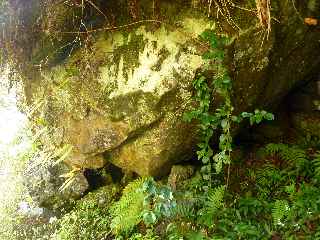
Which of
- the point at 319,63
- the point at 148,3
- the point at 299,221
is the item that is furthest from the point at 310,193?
the point at 148,3

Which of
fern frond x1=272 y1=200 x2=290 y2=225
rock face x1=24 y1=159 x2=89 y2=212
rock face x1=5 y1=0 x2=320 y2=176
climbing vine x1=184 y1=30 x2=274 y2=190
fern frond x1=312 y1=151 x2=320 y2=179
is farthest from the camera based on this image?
rock face x1=24 y1=159 x2=89 y2=212

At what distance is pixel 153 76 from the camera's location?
4.26m

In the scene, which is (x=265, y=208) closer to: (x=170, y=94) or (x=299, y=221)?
(x=299, y=221)

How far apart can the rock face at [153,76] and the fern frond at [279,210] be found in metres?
1.00

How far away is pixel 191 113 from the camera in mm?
4281

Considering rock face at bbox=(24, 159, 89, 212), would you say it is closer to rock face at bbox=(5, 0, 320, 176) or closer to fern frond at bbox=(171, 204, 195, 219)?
rock face at bbox=(5, 0, 320, 176)

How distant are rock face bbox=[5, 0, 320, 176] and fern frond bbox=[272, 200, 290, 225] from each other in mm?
998

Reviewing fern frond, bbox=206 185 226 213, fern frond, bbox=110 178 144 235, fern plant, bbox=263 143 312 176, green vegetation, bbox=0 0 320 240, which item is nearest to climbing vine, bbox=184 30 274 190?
green vegetation, bbox=0 0 320 240

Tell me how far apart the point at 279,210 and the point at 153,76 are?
5.96ft

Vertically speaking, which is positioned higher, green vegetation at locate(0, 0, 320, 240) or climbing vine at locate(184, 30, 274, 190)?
climbing vine at locate(184, 30, 274, 190)

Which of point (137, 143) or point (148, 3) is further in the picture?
point (137, 143)

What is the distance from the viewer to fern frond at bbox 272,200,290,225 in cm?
446

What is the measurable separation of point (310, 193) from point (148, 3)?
8.08 ft

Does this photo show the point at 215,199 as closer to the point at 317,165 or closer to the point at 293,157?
the point at 293,157
